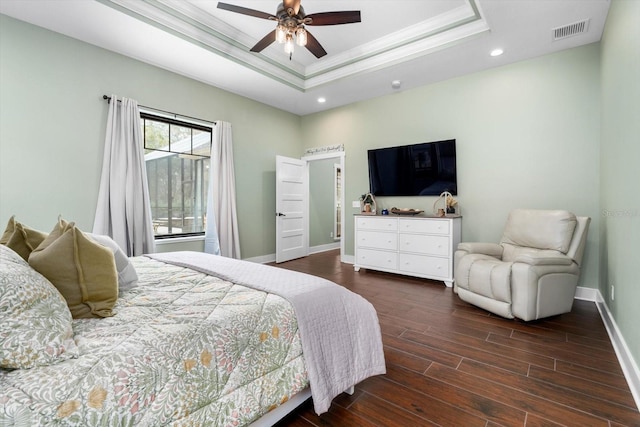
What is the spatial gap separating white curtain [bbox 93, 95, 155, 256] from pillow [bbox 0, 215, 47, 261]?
2.11 m

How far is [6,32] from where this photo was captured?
2842 mm

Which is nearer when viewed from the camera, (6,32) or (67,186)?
(6,32)

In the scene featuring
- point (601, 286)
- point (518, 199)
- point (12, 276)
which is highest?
point (518, 199)

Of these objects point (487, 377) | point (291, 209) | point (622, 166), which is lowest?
point (487, 377)

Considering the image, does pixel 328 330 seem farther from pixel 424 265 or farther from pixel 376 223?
pixel 376 223

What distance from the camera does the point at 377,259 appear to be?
14.7 feet

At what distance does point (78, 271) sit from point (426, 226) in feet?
12.1

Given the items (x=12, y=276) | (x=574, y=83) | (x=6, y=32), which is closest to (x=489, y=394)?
(x=12, y=276)

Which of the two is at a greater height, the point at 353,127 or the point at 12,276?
the point at 353,127

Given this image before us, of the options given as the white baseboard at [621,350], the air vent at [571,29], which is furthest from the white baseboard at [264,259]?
the air vent at [571,29]

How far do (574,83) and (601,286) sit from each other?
2.25 meters

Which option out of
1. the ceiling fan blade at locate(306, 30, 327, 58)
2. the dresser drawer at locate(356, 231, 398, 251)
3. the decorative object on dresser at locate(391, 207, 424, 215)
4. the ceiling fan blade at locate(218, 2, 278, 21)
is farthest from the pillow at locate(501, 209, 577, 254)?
the ceiling fan blade at locate(218, 2, 278, 21)

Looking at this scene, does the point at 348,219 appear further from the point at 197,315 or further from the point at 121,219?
the point at 197,315

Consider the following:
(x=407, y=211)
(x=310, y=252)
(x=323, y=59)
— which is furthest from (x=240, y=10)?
(x=310, y=252)
